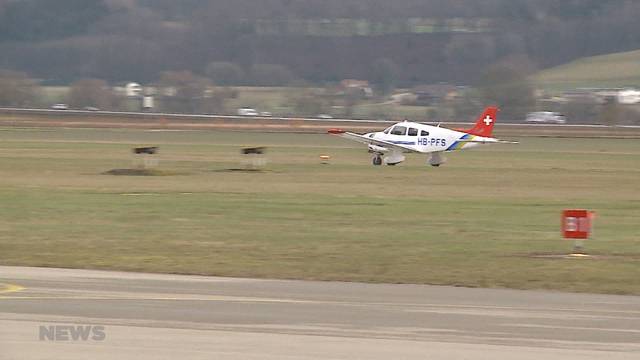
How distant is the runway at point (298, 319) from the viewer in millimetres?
13636

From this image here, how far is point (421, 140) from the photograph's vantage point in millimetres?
66625

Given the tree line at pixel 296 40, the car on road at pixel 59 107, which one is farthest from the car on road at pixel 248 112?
the car on road at pixel 59 107

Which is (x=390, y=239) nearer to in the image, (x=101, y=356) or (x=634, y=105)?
(x=101, y=356)

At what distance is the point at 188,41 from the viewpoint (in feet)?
545

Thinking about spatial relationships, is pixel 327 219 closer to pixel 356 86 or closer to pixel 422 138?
pixel 422 138

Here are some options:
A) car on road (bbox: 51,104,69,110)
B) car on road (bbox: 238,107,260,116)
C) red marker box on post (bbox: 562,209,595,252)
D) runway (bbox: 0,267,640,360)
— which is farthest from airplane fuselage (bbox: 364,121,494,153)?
car on road (bbox: 51,104,69,110)

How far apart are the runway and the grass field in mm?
1660

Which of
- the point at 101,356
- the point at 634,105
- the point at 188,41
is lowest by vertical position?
the point at 101,356

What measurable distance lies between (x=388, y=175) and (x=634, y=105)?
9004 cm

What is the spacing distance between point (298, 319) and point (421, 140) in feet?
168

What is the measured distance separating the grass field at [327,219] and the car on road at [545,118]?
6818cm

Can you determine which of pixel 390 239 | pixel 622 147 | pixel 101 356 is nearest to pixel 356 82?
pixel 622 147

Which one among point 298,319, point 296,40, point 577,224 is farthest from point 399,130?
point 296,40

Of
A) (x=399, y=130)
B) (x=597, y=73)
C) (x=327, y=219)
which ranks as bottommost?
(x=327, y=219)
